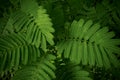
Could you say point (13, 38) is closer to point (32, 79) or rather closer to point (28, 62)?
point (28, 62)

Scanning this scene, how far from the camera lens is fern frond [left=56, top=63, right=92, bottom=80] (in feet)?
6.39

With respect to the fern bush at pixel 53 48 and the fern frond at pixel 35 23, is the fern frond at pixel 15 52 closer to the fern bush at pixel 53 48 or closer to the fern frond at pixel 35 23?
the fern bush at pixel 53 48

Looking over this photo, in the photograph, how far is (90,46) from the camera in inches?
80.2

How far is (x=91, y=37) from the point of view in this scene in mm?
2074

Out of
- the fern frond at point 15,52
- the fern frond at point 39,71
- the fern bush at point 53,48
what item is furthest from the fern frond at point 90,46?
the fern frond at point 15,52

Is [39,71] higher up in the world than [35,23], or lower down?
lower down

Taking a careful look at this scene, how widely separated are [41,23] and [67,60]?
0.48m

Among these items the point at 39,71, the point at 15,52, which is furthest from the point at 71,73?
→ the point at 15,52

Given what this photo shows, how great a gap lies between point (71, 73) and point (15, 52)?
569 millimetres

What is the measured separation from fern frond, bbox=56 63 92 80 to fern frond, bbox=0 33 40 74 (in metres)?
0.28

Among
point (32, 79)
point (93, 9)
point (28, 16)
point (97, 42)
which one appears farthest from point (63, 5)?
point (32, 79)

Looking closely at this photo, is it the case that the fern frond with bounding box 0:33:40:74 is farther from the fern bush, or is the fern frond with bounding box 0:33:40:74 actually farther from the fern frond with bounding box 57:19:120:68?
the fern frond with bounding box 57:19:120:68

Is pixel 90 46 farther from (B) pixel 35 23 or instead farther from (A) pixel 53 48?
(B) pixel 35 23

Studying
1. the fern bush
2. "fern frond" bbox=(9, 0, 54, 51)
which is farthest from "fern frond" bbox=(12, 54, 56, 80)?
"fern frond" bbox=(9, 0, 54, 51)
